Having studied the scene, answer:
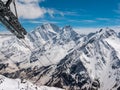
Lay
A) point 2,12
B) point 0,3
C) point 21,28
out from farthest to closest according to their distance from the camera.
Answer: point 21,28
point 2,12
point 0,3

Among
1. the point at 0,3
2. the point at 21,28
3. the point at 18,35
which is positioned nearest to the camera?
the point at 0,3

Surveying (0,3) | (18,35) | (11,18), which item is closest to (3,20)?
(11,18)

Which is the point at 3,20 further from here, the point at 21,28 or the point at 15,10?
the point at 21,28

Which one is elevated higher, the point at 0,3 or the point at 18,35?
the point at 0,3

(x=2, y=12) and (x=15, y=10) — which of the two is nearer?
(x=2, y=12)

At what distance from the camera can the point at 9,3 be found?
32531 millimetres

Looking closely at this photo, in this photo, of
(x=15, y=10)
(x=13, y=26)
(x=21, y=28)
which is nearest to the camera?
(x=15, y=10)

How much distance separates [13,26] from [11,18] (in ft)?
12.4

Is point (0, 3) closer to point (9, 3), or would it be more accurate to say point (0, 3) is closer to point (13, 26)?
point (9, 3)

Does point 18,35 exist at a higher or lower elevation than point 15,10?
lower

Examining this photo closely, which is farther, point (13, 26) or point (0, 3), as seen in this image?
point (13, 26)

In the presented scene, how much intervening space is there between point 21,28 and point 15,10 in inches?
304

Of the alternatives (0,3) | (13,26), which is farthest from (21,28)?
(0,3)

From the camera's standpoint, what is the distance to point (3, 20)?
36.3m
